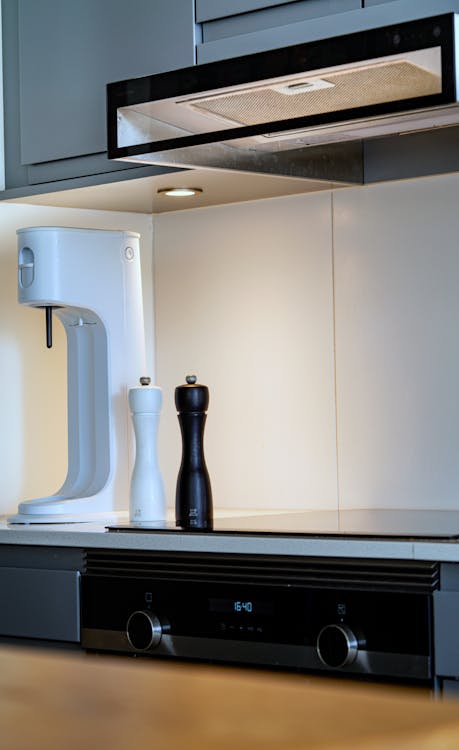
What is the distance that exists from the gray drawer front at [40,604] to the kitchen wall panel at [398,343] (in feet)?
2.08

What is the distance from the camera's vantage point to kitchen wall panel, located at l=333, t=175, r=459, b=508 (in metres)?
2.29

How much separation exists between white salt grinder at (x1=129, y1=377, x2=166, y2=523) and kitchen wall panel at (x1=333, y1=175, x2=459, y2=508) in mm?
409

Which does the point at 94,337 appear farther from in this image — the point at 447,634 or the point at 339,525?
the point at 447,634

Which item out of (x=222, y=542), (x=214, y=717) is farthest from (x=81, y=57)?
(x=214, y=717)

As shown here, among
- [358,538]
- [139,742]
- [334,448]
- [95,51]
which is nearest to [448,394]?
[334,448]

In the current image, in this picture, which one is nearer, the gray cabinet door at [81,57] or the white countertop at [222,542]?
the white countertop at [222,542]

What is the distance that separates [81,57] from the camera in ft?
7.63

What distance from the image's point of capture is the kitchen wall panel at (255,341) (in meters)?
2.46

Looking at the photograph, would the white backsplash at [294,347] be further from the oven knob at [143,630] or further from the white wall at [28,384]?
the oven knob at [143,630]

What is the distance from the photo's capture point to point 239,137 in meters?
1.98

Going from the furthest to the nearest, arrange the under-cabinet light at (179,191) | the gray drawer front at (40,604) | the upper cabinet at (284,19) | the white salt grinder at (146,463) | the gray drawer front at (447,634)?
the under-cabinet light at (179,191), the white salt grinder at (146,463), the gray drawer front at (40,604), the upper cabinet at (284,19), the gray drawer front at (447,634)

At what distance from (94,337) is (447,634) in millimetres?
1047

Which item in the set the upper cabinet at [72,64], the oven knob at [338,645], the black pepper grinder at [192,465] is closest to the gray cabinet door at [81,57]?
the upper cabinet at [72,64]

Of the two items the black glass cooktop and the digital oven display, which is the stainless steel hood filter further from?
the digital oven display
